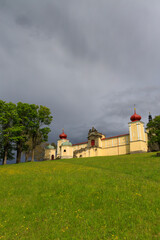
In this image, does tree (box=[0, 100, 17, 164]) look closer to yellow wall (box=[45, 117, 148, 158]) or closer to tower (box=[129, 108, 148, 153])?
yellow wall (box=[45, 117, 148, 158])

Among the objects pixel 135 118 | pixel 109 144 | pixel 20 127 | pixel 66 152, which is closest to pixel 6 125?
pixel 20 127

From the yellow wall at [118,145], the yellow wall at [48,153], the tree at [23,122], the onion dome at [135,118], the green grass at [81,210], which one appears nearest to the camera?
the green grass at [81,210]

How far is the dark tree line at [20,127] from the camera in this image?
42125mm

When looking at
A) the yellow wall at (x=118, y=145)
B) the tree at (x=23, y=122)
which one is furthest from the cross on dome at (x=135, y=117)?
the tree at (x=23, y=122)

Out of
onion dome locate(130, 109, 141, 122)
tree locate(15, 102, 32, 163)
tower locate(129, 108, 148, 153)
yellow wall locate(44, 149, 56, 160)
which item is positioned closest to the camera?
tree locate(15, 102, 32, 163)

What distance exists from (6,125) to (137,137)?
135ft

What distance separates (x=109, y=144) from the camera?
69.6 m

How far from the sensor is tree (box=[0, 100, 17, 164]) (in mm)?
41237

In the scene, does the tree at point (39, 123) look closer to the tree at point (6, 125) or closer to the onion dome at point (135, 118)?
the tree at point (6, 125)

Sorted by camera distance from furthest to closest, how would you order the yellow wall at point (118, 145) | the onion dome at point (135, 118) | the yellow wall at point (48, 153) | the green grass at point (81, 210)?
the yellow wall at point (48, 153)
the onion dome at point (135, 118)
the yellow wall at point (118, 145)
the green grass at point (81, 210)

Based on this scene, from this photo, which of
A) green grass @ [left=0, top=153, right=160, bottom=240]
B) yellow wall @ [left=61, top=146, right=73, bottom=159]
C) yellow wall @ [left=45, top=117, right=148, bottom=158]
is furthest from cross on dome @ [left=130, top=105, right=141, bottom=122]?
green grass @ [left=0, top=153, right=160, bottom=240]

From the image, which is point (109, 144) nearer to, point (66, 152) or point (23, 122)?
point (66, 152)

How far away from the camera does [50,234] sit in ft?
28.6

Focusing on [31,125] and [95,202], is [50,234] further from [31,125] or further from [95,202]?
[31,125]
